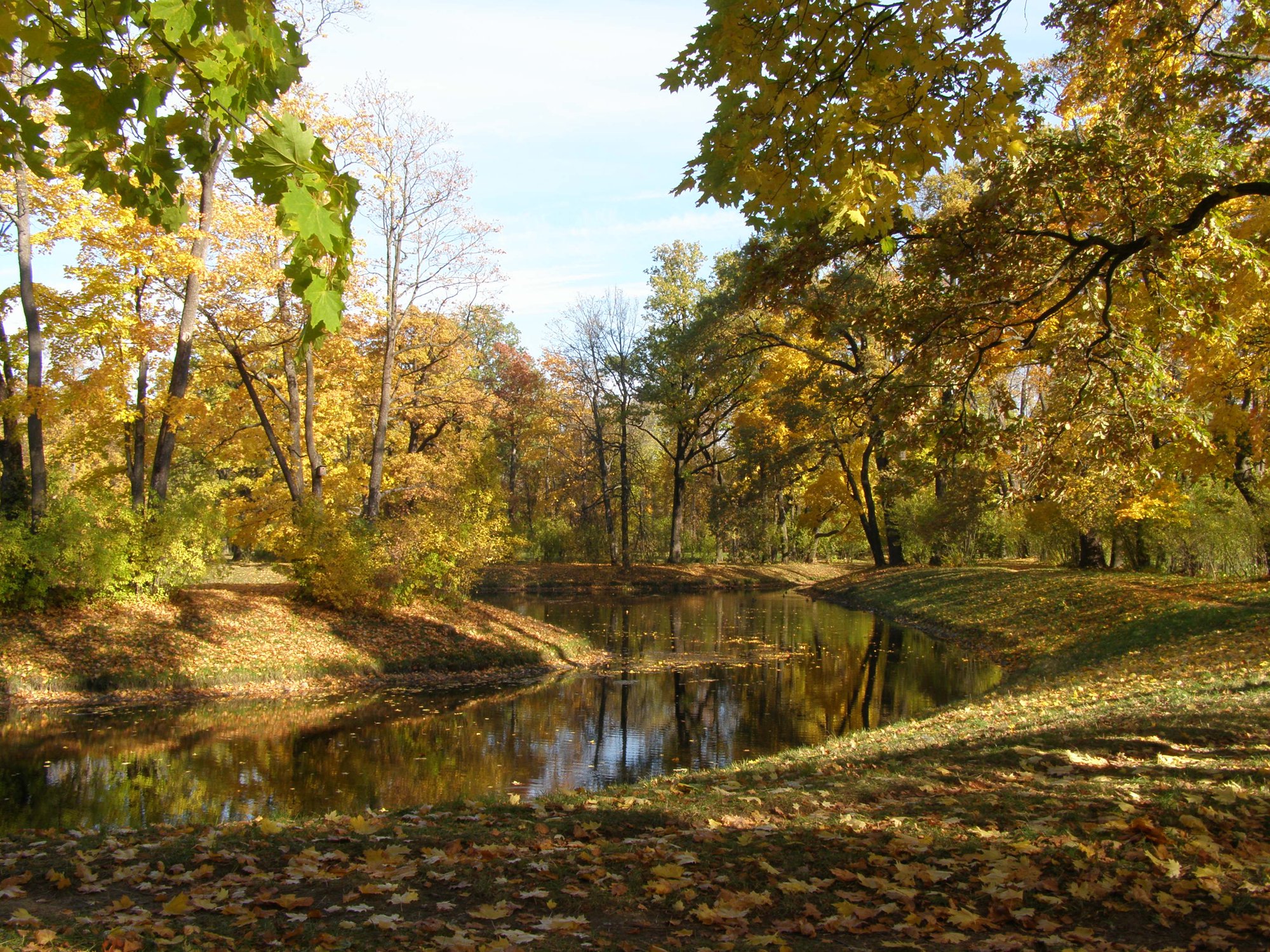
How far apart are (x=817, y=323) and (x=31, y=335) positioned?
13.7m

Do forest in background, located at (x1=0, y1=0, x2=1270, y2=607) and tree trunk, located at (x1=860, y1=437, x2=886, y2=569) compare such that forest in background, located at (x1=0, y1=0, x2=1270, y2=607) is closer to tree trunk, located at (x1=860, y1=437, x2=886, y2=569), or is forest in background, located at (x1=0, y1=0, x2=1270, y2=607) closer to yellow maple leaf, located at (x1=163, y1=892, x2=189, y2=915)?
tree trunk, located at (x1=860, y1=437, x2=886, y2=569)

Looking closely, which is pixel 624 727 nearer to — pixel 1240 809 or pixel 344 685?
pixel 344 685

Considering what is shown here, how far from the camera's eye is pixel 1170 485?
17609 millimetres

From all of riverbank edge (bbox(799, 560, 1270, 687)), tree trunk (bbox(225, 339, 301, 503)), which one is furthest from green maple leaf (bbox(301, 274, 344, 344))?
tree trunk (bbox(225, 339, 301, 503))

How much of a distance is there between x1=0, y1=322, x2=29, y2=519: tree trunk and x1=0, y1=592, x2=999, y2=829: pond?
504 cm

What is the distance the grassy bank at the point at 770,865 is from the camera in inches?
138

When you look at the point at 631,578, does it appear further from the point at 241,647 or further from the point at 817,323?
the point at 817,323

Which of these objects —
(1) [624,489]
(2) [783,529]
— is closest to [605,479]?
(1) [624,489]

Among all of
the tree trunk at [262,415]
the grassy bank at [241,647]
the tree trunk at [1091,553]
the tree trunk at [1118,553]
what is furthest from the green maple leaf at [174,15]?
the tree trunk at [1091,553]

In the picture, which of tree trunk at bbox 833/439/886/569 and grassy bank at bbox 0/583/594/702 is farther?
tree trunk at bbox 833/439/886/569

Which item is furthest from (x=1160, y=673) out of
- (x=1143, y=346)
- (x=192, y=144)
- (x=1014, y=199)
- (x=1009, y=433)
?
(x=192, y=144)

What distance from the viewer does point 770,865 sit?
4285mm

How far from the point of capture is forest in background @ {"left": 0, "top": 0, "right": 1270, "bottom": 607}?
5.22 m

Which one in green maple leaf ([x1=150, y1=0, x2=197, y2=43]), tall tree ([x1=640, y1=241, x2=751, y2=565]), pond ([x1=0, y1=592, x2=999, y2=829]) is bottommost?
pond ([x1=0, y1=592, x2=999, y2=829])
